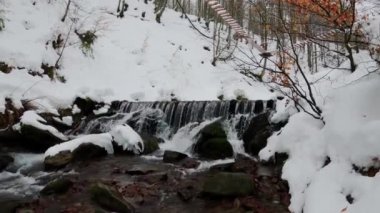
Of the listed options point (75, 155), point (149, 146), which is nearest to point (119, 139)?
point (149, 146)

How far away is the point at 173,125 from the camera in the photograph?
12.0 meters

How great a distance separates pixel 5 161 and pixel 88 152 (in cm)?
163

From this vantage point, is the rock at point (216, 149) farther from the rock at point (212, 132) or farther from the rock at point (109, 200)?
the rock at point (109, 200)

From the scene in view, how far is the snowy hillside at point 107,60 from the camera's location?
12188 mm

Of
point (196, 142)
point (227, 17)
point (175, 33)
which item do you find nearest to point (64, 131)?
point (196, 142)

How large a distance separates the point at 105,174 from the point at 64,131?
4229 mm

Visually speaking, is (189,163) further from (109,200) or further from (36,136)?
(36,136)

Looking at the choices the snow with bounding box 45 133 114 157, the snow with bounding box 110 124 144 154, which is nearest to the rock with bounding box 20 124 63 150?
the snow with bounding box 45 133 114 157

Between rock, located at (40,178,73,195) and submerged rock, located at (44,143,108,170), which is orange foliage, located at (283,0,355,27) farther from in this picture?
submerged rock, located at (44,143,108,170)

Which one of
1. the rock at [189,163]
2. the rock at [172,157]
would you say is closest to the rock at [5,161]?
the rock at [172,157]

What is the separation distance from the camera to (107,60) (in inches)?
633

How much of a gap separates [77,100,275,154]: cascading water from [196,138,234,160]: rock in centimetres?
135

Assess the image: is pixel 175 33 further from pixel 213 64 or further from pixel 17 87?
pixel 17 87

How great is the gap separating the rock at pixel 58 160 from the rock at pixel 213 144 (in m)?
3.06
